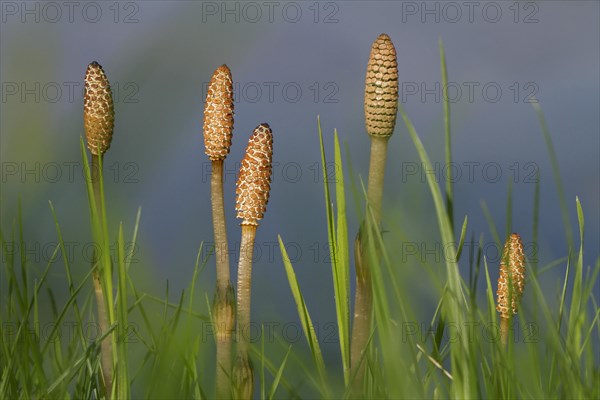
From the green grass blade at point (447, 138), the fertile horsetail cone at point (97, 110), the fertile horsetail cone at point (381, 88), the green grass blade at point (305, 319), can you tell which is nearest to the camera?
the green grass blade at point (447, 138)

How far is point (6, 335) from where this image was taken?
1.99 meters

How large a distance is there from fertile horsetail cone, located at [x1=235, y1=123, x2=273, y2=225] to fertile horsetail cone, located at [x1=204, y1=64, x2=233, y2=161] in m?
0.13

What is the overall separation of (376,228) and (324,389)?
0.48 meters

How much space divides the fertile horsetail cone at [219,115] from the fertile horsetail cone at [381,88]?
0.38m

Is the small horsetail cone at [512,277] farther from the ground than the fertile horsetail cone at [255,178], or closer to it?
closer to it

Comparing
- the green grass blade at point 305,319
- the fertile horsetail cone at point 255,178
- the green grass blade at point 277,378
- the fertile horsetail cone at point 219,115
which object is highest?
the fertile horsetail cone at point 219,115

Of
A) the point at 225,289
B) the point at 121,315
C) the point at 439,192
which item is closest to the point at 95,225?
the point at 121,315

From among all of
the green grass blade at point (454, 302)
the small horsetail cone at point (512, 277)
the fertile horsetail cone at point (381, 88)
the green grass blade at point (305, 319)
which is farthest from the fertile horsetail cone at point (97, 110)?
the small horsetail cone at point (512, 277)

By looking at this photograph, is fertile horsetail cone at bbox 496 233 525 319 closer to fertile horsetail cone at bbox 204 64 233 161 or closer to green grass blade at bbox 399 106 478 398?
green grass blade at bbox 399 106 478 398

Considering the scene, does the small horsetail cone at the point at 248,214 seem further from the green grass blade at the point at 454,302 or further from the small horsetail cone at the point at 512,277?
the small horsetail cone at the point at 512,277

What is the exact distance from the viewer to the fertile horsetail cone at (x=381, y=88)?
1850 millimetres

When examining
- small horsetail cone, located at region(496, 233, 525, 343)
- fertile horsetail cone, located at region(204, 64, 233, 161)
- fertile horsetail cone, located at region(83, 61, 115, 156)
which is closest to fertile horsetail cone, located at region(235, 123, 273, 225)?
fertile horsetail cone, located at region(204, 64, 233, 161)

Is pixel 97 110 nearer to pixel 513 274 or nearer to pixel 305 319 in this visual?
pixel 305 319

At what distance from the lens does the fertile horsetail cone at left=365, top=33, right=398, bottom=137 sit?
1.85 meters
